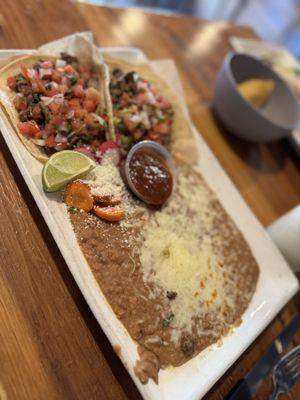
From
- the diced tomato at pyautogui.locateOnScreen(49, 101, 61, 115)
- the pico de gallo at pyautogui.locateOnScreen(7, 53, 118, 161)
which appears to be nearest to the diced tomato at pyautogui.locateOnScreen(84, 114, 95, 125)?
the pico de gallo at pyautogui.locateOnScreen(7, 53, 118, 161)

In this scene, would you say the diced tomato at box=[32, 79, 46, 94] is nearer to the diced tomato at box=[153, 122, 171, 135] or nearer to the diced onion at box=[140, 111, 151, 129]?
the diced onion at box=[140, 111, 151, 129]

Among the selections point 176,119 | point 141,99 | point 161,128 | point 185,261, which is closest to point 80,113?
point 141,99

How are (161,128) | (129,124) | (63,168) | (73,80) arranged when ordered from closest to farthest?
1. (63,168)
2. (73,80)
3. (129,124)
4. (161,128)

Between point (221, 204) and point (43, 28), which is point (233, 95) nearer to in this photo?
point (221, 204)

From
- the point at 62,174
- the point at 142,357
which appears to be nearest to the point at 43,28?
the point at 62,174

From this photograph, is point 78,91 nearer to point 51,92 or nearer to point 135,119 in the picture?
point 51,92

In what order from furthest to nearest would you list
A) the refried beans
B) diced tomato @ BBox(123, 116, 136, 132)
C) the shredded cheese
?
diced tomato @ BBox(123, 116, 136, 132)
the shredded cheese
the refried beans

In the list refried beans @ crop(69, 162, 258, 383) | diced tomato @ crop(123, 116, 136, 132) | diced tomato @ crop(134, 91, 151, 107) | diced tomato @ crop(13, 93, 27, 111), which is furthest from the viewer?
diced tomato @ crop(134, 91, 151, 107)

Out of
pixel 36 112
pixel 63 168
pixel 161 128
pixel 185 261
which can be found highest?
pixel 36 112
